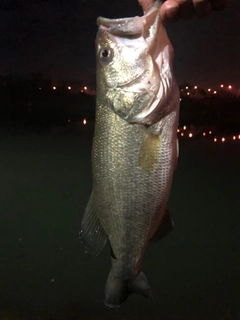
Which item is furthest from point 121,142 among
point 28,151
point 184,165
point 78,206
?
point 28,151

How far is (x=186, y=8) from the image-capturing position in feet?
3.95

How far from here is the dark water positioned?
3889 mm

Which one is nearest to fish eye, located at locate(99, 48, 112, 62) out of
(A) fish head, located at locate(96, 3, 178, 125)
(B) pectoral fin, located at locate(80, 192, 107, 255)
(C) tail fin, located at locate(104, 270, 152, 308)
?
(A) fish head, located at locate(96, 3, 178, 125)

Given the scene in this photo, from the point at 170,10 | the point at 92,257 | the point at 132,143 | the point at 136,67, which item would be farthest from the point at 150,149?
the point at 92,257

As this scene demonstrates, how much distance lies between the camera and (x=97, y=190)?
4.63 feet

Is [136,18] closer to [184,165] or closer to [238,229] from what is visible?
[238,229]

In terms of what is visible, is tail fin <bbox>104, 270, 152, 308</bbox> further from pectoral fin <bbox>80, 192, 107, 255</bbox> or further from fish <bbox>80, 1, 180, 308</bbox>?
pectoral fin <bbox>80, 192, 107, 255</bbox>

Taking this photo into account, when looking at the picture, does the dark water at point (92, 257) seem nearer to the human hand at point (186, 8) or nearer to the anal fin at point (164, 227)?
the anal fin at point (164, 227)

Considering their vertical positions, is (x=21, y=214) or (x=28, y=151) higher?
(x=21, y=214)

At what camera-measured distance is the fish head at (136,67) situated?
4.29 feet

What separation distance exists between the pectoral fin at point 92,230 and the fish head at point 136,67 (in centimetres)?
37

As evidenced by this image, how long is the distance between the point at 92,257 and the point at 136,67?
3935 millimetres

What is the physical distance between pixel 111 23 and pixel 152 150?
49cm

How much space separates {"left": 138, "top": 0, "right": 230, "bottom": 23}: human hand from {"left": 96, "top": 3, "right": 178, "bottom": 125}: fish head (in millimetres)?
50
